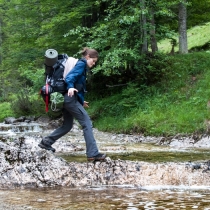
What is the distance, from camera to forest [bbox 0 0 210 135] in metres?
15.5

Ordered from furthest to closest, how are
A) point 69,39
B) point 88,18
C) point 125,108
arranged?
1. point 88,18
2. point 69,39
3. point 125,108

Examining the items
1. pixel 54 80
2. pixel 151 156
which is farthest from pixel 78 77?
pixel 151 156

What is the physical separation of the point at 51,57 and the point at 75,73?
0.43m

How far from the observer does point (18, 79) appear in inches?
1670

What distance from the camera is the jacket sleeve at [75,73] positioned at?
6441mm

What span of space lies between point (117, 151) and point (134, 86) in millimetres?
8288

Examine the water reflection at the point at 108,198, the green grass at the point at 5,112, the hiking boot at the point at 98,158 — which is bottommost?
the water reflection at the point at 108,198

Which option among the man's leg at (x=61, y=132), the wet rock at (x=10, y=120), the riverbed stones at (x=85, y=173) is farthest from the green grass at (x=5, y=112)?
the riverbed stones at (x=85, y=173)

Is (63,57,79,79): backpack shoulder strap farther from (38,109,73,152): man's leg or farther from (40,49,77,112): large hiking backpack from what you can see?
(38,109,73,152): man's leg

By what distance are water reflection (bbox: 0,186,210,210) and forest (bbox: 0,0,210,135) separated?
758 cm

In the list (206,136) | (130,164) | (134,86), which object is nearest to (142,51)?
(134,86)

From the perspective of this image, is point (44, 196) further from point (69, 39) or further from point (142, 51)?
point (69, 39)

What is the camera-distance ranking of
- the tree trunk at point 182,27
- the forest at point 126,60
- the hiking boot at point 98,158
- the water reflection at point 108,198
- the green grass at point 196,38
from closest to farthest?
the water reflection at point 108,198 → the hiking boot at point 98,158 → the forest at point 126,60 → the tree trunk at point 182,27 → the green grass at point 196,38

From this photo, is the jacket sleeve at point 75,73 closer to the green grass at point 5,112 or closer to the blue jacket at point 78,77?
the blue jacket at point 78,77
